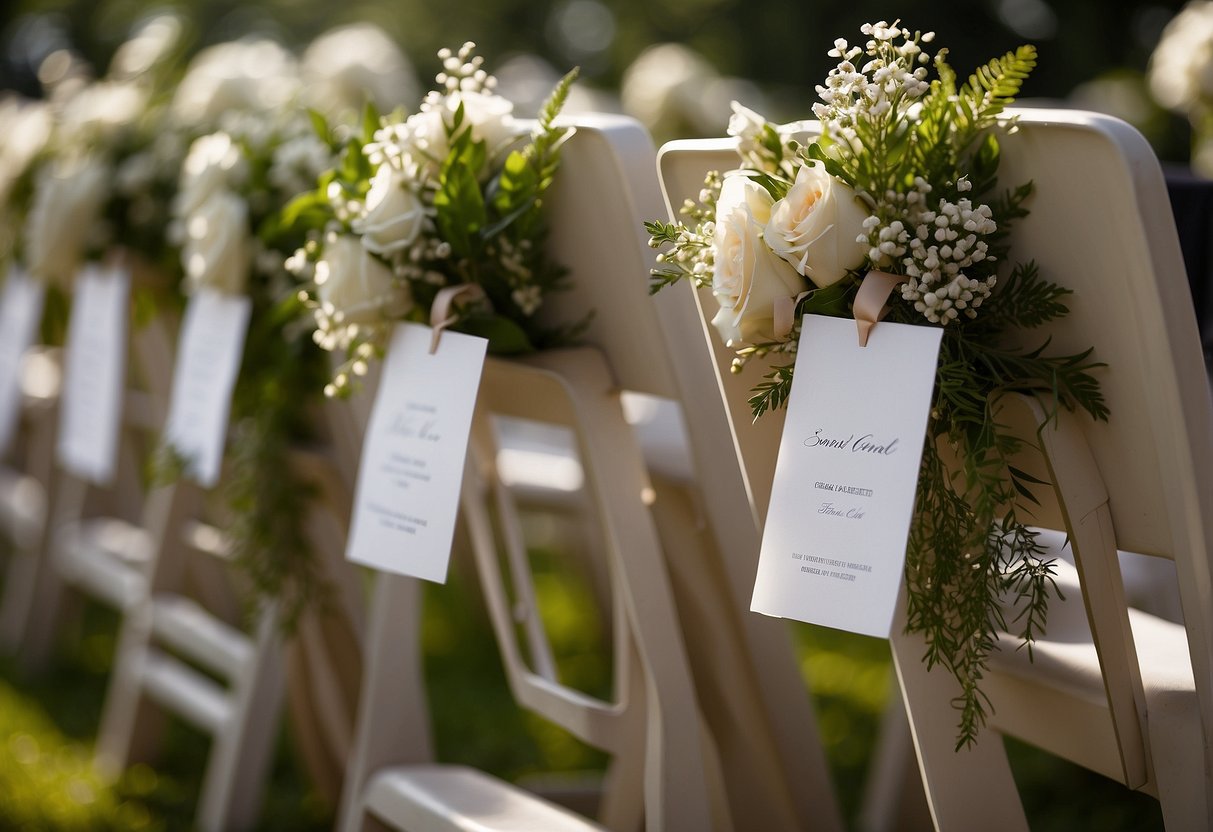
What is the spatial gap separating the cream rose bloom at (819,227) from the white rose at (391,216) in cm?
44

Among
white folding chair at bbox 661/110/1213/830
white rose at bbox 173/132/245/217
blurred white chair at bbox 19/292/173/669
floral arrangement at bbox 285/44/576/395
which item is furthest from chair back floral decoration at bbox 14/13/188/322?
white folding chair at bbox 661/110/1213/830

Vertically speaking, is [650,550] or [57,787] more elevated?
[650,550]

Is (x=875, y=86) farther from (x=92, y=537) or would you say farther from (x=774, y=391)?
(x=92, y=537)

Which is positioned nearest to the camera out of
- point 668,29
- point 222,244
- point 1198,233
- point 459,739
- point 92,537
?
point 1198,233

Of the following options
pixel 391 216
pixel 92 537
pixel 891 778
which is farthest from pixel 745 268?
pixel 92 537

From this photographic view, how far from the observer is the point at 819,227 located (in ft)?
3.22

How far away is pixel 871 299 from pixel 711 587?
59 centimetres

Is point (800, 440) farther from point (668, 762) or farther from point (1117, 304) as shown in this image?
point (668, 762)

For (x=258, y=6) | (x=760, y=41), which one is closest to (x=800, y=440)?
(x=760, y=41)

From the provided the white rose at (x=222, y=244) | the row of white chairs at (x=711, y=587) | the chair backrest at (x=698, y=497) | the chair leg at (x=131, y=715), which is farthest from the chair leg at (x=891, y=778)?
the chair leg at (x=131, y=715)

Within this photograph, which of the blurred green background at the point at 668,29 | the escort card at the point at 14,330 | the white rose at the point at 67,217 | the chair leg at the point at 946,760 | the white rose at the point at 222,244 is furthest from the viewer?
the blurred green background at the point at 668,29

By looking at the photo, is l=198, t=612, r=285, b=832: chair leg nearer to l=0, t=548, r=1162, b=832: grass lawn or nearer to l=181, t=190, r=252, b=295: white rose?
l=0, t=548, r=1162, b=832: grass lawn

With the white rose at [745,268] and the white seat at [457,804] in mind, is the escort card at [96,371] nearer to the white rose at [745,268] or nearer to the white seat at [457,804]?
the white seat at [457,804]

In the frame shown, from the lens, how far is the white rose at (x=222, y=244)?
1.75m
